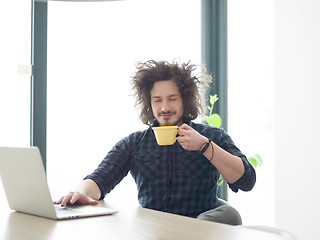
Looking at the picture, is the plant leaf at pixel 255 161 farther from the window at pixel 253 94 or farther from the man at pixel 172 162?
the man at pixel 172 162

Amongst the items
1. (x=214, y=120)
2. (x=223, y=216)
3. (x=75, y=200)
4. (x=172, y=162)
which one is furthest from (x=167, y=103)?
(x=214, y=120)

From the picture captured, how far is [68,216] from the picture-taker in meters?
1.19

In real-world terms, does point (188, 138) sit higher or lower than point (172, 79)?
lower

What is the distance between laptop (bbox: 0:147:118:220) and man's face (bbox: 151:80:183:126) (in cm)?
71

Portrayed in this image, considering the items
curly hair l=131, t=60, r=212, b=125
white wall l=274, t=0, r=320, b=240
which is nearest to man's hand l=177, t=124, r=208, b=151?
curly hair l=131, t=60, r=212, b=125

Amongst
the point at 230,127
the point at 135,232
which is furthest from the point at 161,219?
the point at 230,127

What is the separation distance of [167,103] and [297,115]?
115cm

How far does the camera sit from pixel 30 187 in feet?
4.01

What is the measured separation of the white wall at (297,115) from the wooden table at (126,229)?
5.54 ft

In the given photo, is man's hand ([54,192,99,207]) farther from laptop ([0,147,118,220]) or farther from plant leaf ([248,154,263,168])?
plant leaf ([248,154,263,168])

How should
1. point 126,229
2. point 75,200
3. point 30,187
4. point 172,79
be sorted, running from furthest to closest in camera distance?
point 172,79 → point 75,200 → point 30,187 → point 126,229

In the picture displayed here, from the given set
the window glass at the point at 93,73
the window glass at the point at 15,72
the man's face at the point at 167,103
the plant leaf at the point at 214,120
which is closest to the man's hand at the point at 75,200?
the man's face at the point at 167,103

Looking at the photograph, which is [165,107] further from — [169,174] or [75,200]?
[75,200]

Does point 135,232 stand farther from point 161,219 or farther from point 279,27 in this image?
point 279,27
